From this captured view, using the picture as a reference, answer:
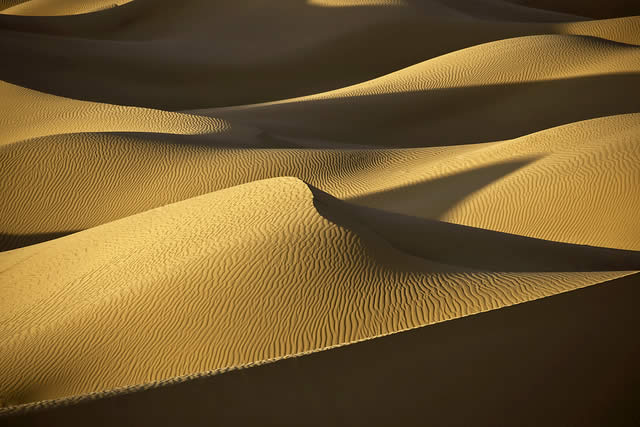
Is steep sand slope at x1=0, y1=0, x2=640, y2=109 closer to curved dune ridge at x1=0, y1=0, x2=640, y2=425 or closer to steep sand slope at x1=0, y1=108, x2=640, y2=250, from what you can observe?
curved dune ridge at x1=0, y1=0, x2=640, y2=425

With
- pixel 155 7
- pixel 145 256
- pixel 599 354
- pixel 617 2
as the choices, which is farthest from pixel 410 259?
pixel 617 2

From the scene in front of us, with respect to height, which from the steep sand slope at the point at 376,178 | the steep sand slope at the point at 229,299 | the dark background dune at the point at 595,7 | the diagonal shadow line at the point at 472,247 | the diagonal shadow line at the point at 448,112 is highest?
the steep sand slope at the point at 229,299

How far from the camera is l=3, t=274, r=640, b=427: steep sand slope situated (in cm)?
290

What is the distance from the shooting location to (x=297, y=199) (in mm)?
5219

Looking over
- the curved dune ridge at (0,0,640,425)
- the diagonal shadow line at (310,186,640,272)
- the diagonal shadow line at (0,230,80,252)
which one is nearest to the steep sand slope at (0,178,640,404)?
the curved dune ridge at (0,0,640,425)

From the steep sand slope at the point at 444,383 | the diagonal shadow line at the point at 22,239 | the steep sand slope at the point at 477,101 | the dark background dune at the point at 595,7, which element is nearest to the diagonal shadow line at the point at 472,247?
the steep sand slope at the point at 444,383

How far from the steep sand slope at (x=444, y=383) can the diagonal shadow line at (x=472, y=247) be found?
3.85 feet

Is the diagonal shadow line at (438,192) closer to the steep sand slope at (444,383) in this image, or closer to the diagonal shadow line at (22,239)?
the diagonal shadow line at (22,239)

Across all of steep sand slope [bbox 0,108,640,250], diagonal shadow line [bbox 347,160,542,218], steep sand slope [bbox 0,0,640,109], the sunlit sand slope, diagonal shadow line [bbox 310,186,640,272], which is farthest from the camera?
the sunlit sand slope

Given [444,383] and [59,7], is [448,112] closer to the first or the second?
[444,383]

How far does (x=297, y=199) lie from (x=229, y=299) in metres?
1.26

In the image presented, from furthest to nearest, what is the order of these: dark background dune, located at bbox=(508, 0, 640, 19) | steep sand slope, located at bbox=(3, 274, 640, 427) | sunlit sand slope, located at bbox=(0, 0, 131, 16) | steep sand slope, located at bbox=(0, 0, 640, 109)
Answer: dark background dune, located at bbox=(508, 0, 640, 19) < sunlit sand slope, located at bbox=(0, 0, 131, 16) < steep sand slope, located at bbox=(0, 0, 640, 109) < steep sand slope, located at bbox=(3, 274, 640, 427)

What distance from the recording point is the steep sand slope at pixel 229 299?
3.87 meters

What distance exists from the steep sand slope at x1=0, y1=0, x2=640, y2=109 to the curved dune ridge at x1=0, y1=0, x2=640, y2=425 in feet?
0.26
